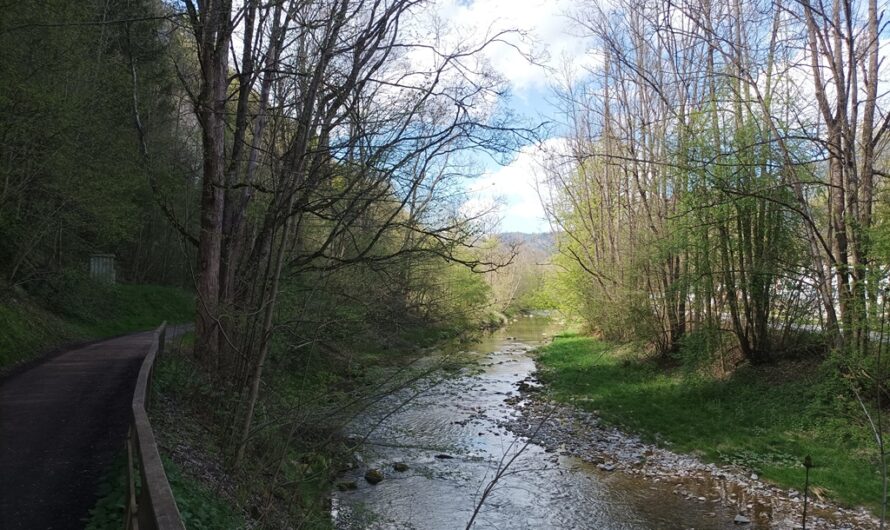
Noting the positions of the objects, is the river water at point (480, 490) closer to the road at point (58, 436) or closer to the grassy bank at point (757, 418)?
the grassy bank at point (757, 418)

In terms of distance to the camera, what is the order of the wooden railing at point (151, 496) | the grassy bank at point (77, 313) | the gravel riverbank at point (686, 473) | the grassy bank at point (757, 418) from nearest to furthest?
the wooden railing at point (151, 496), the gravel riverbank at point (686, 473), the grassy bank at point (757, 418), the grassy bank at point (77, 313)

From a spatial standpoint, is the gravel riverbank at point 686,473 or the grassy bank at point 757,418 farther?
the grassy bank at point 757,418

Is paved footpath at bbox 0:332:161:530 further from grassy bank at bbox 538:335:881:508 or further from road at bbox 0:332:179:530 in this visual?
grassy bank at bbox 538:335:881:508

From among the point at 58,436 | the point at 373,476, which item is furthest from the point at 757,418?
the point at 58,436

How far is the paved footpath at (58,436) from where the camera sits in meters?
4.91

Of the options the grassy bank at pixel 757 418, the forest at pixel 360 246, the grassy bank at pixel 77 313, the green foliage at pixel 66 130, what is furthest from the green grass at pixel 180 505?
the grassy bank at pixel 757 418

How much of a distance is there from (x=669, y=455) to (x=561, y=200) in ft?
66.5

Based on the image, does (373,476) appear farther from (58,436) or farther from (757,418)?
(757,418)

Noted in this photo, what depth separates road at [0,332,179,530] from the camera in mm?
4906

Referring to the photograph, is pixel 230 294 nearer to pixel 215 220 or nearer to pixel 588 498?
pixel 215 220

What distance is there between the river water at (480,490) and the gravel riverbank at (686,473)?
0.31 meters

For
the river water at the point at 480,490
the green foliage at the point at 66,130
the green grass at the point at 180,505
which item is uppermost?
the green foliage at the point at 66,130

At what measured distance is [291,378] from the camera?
9.37 m

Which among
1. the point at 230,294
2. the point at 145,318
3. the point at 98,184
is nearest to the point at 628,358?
the point at 230,294
